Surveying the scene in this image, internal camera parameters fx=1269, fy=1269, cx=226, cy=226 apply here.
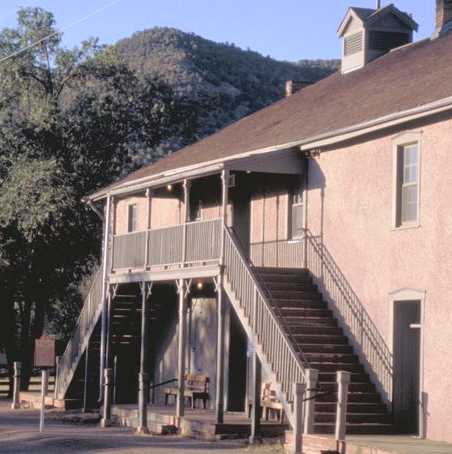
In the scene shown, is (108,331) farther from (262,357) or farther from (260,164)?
(262,357)

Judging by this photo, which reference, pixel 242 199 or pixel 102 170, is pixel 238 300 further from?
pixel 102 170

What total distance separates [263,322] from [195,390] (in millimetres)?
8922

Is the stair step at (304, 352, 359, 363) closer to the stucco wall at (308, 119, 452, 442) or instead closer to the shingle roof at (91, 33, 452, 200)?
the stucco wall at (308, 119, 452, 442)

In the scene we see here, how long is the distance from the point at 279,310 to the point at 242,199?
5.73 metres

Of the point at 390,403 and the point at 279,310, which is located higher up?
the point at 279,310

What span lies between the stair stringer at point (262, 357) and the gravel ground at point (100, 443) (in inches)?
29.3

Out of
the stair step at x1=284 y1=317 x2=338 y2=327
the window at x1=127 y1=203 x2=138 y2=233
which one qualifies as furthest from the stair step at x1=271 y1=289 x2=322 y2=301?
the window at x1=127 y1=203 x2=138 y2=233

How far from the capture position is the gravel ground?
71.6ft

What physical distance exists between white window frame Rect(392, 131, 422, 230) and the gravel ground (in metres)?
4.62

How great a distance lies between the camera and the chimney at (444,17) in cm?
2962

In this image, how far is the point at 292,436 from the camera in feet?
68.7

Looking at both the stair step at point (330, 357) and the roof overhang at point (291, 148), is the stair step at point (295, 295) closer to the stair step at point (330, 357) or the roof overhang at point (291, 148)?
the stair step at point (330, 357)

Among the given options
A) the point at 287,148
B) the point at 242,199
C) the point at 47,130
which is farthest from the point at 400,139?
the point at 47,130

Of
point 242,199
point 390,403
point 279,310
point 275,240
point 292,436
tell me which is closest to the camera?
point 292,436
